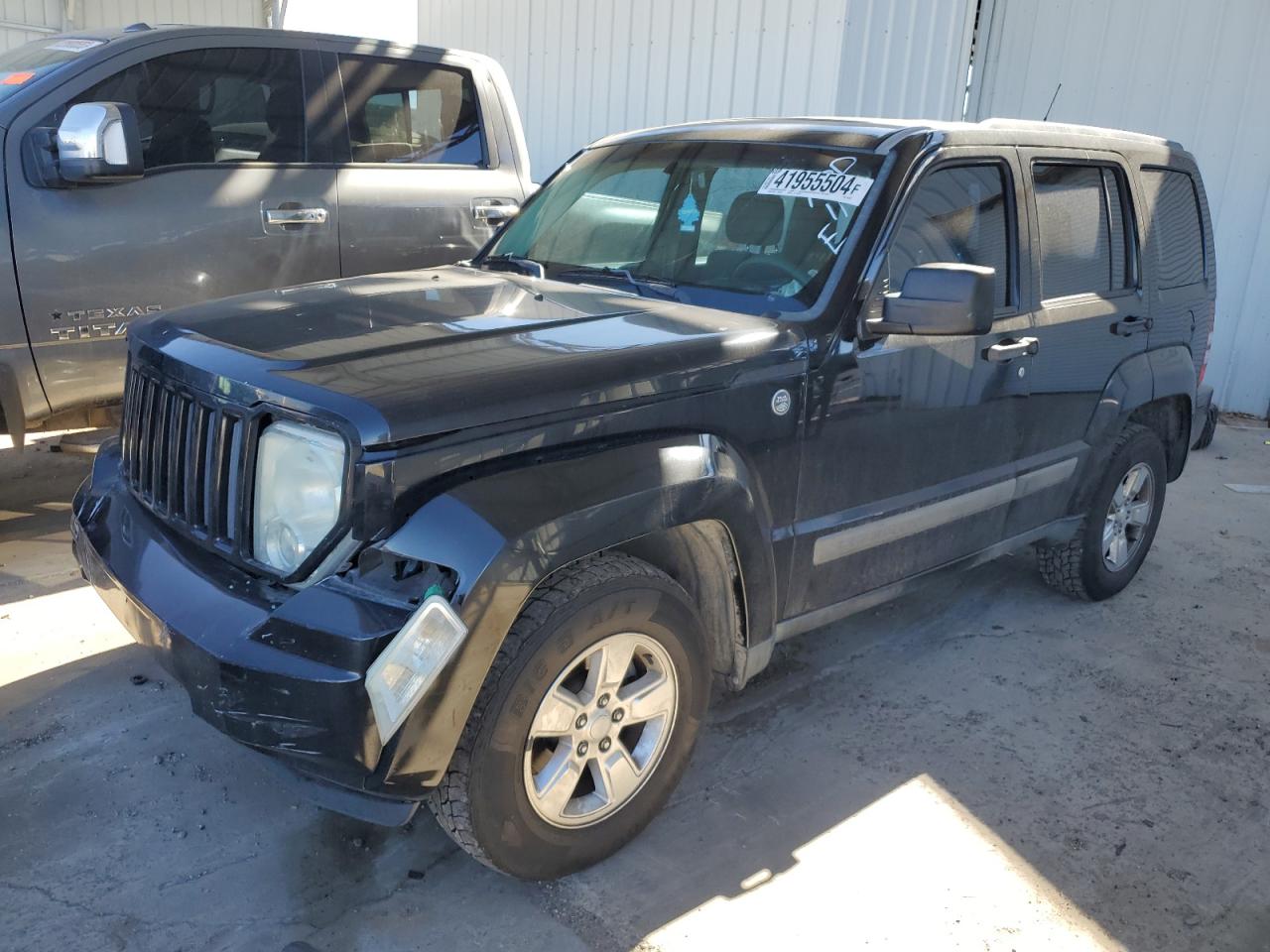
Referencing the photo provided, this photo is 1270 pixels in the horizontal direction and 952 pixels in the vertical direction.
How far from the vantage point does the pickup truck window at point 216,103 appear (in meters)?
4.60

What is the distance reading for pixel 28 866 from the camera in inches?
106

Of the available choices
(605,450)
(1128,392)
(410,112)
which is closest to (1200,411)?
(1128,392)

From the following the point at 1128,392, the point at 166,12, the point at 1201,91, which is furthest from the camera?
the point at 166,12

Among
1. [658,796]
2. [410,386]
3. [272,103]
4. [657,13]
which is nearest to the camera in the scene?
[410,386]

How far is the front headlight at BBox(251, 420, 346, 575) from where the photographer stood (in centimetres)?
233

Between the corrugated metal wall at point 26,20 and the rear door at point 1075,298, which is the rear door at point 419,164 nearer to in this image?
the rear door at point 1075,298

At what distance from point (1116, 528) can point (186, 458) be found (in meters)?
3.86

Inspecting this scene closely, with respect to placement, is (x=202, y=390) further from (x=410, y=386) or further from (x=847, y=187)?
(x=847, y=187)

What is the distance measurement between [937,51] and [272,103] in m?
5.64

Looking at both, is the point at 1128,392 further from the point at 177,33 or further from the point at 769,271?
the point at 177,33

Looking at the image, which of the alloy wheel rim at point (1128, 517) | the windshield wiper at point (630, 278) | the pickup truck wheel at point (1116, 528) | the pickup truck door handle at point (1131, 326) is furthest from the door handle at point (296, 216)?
the alloy wheel rim at point (1128, 517)

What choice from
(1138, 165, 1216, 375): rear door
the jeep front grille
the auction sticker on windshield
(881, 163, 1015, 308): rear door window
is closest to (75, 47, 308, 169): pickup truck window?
the jeep front grille

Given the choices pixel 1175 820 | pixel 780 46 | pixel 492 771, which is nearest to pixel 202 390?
pixel 492 771

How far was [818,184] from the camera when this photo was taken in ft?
10.9
